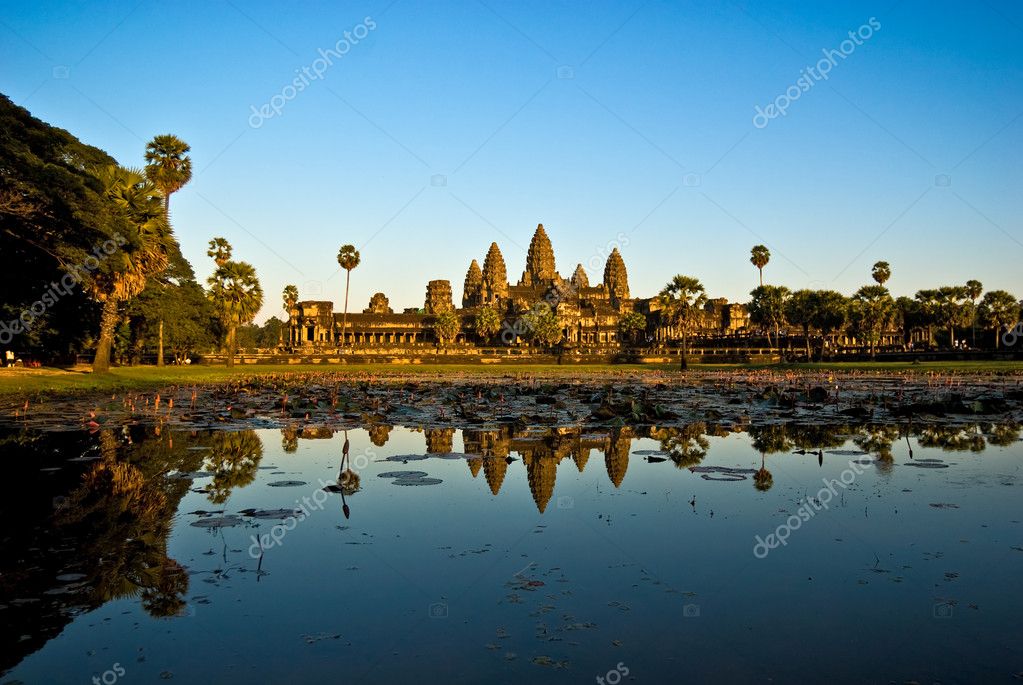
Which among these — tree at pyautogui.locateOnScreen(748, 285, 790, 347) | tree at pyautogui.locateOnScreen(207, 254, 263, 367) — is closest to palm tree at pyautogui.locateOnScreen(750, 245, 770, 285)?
tree at pyautogui.locateOnScreen(748, 285, 790, 347)

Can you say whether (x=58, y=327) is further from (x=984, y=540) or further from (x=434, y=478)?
(x=984, y=540)

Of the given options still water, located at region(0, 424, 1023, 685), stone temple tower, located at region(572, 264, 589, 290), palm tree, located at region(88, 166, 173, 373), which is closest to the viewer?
still water, located at region(0, 424, 1023, 685)

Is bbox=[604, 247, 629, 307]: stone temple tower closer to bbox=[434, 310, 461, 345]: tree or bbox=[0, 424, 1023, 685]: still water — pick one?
bbox=[434, 310, 461, 345]: tree

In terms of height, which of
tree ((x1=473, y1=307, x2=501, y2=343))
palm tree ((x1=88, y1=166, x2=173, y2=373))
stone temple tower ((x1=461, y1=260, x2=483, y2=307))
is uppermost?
stone temple tower ((x1=461, y1=260, x2=483, y2=307))

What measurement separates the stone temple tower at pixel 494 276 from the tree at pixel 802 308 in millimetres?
65746

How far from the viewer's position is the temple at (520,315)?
115438 millimetres

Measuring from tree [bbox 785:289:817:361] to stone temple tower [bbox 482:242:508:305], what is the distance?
2588 inches

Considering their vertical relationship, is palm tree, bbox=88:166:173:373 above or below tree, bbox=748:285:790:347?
below

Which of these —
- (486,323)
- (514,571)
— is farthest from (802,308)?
(514,571)

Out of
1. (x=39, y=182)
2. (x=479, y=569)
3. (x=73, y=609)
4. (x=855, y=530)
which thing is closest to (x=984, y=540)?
(x=855, y=530)

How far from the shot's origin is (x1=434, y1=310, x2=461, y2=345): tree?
113062mm

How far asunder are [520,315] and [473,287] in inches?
1237

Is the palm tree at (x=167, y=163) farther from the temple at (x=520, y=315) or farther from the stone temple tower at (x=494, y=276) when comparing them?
the stone temple tower at (x=494, y=276)

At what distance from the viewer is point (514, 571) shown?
18.6ft
